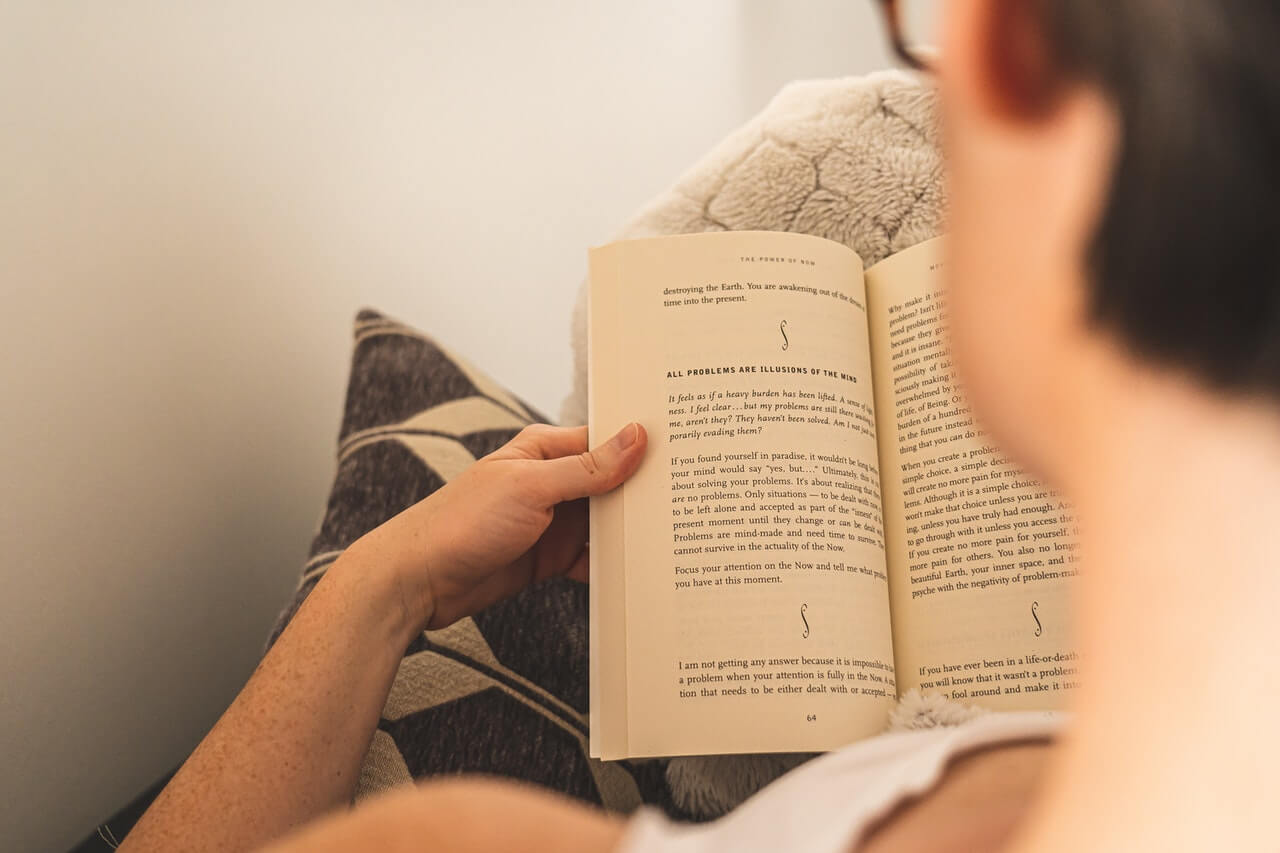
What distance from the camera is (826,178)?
2.80 feet

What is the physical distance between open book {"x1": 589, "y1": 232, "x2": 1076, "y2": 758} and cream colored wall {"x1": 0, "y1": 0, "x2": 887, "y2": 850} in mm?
421

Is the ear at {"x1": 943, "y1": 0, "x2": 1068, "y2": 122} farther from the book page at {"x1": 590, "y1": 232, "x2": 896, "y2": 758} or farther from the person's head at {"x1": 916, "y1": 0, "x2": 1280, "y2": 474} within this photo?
the book page at {"x1": 590, "y1": 232, "x2": 896, "y2": 758}

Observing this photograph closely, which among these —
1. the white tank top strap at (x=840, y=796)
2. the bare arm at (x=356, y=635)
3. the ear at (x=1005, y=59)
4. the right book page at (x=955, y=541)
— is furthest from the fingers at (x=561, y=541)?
the ear at (x=1005, y=59)

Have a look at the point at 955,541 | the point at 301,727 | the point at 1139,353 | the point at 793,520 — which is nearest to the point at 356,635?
the point at 301,727

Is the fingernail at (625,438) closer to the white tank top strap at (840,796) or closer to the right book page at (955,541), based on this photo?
the right book page at (955,541)

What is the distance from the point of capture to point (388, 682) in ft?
2.07

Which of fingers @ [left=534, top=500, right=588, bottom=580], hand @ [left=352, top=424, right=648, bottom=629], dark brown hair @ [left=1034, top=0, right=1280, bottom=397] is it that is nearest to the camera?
dark brown hair @ [left=1034, top=0, right=1280, bottom=397]

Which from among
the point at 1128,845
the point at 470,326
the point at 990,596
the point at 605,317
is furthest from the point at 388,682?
the point at 470,326

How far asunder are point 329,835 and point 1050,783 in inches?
8.5

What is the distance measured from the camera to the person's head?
17cm

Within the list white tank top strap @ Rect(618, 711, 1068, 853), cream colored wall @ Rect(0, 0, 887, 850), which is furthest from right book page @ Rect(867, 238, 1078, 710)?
cream colored wall @ Rect(0, 0, 887, 850)

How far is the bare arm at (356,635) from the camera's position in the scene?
21.2 inches

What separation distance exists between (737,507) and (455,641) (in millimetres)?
256

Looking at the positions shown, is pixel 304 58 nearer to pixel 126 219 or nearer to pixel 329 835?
pixel 126 219
